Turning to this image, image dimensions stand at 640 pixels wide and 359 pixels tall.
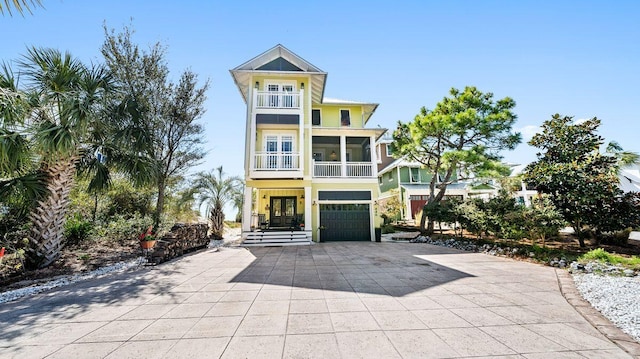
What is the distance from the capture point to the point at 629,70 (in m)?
7.64

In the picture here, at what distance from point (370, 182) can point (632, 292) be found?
10032 mm

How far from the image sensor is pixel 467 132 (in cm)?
1287

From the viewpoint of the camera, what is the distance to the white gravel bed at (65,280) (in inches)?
191

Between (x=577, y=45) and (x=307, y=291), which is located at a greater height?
(x=577, y=45)

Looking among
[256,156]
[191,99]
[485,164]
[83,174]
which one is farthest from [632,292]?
[191,99]

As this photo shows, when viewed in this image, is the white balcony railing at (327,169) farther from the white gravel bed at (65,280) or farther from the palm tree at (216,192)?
the white gravel bed at (65,280)

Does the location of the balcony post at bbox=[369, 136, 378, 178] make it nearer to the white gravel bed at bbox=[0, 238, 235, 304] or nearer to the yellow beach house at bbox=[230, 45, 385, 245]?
the yellow beach house at bbox=[230, 45, 385, 245]

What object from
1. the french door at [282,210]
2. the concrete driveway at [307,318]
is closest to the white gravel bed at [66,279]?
the concrete driveway at [307,318]

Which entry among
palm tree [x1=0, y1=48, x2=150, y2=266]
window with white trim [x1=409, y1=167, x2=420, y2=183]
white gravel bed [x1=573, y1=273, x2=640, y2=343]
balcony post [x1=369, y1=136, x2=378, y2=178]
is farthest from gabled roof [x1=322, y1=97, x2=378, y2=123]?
white gravel bed [x1=573, y1=273, x2=640, y2=343]

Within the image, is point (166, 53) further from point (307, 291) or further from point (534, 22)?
point (534, 22)

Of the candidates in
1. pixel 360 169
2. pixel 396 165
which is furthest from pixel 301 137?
pixel 396 165

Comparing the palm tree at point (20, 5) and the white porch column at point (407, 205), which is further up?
the palm tree at point (20, 5)

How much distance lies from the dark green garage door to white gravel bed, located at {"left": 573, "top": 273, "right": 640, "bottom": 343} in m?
8.68

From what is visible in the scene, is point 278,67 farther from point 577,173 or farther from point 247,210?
point 577,173
